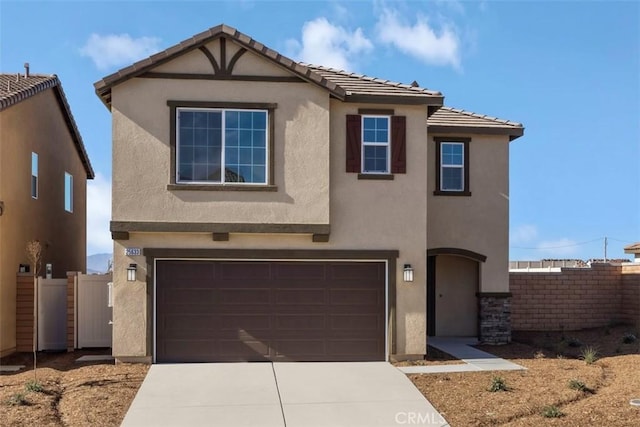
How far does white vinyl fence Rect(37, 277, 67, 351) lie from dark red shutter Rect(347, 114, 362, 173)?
7.75 metres

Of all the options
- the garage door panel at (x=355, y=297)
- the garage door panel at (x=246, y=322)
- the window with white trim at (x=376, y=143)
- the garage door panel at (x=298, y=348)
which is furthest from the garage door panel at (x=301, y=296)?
the window with white trim at (x=376, y=143)

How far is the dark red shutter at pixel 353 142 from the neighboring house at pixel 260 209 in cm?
2

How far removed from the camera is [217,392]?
35.8ft

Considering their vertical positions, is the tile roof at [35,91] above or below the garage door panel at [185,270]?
above

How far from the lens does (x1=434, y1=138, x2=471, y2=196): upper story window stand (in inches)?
653

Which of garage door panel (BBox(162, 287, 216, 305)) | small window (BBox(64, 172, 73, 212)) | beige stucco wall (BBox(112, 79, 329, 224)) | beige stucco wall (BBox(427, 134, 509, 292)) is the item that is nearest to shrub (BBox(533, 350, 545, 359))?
beige stucco wall (BBox(427, 134, 509, 292))

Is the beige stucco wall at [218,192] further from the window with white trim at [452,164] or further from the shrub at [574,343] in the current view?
the shrub at [574,343]

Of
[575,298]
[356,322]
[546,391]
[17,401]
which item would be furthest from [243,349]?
[575,298]

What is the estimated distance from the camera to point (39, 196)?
55.6 feet

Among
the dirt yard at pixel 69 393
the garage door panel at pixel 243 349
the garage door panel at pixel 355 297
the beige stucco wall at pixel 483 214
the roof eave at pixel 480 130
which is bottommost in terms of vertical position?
the dirt yard at pixel 69 393

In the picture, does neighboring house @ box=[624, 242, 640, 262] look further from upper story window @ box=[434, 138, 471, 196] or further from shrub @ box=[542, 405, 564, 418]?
shrub @ box=[542, 405, 564, 418]

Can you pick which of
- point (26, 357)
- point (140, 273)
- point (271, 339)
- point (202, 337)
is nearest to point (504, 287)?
point (271, 339)

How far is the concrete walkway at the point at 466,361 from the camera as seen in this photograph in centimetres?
1261

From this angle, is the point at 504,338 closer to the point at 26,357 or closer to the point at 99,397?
the point at 99,397
